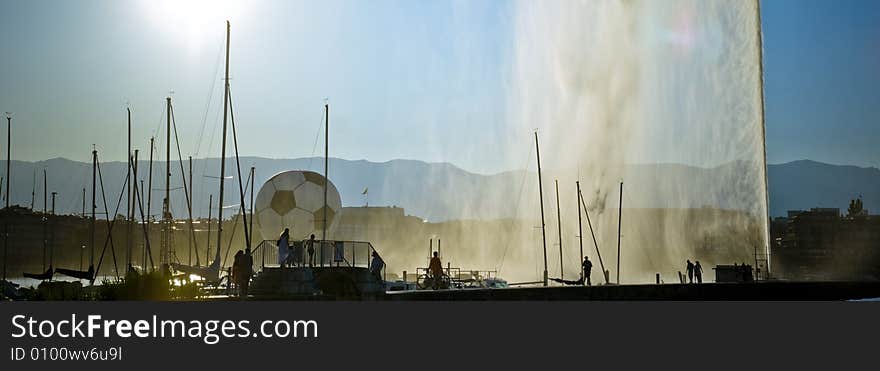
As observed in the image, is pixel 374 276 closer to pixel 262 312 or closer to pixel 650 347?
pixel 262 312

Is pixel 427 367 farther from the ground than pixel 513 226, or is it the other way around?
pixel 513 226

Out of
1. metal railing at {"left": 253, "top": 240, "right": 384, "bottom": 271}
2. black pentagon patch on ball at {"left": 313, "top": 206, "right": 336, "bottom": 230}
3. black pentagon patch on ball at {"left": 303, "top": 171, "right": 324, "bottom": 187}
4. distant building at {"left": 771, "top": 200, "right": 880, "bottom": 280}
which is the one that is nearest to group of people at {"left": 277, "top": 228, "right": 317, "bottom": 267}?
metal railing at {"left": 253, "top": 240, "right": 384, "bottom": 271}

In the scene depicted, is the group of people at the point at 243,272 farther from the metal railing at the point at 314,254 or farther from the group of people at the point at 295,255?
the metal railing at the point at 314,254

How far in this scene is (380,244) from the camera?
515 feet

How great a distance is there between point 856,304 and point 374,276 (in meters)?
13.9

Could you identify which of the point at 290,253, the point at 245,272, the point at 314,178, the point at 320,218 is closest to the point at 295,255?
the point at 290,253

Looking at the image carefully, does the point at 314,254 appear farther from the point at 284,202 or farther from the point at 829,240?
the point at 829,240

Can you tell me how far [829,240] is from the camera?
121 m

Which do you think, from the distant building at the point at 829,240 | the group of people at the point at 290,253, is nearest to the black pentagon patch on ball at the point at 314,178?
the group of people at the point at 290,253

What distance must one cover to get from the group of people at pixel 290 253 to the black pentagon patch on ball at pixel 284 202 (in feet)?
69.5

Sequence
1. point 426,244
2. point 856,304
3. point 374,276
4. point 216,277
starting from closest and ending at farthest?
1. point 856,304
2. point 374,276
3. point 216,277
4. point 426,244

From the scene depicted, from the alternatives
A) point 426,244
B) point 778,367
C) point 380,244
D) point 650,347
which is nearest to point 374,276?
point 650,347

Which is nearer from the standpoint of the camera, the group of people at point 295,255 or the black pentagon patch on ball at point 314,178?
the group of people at point 295,255

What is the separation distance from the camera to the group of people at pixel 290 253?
1157 inches
